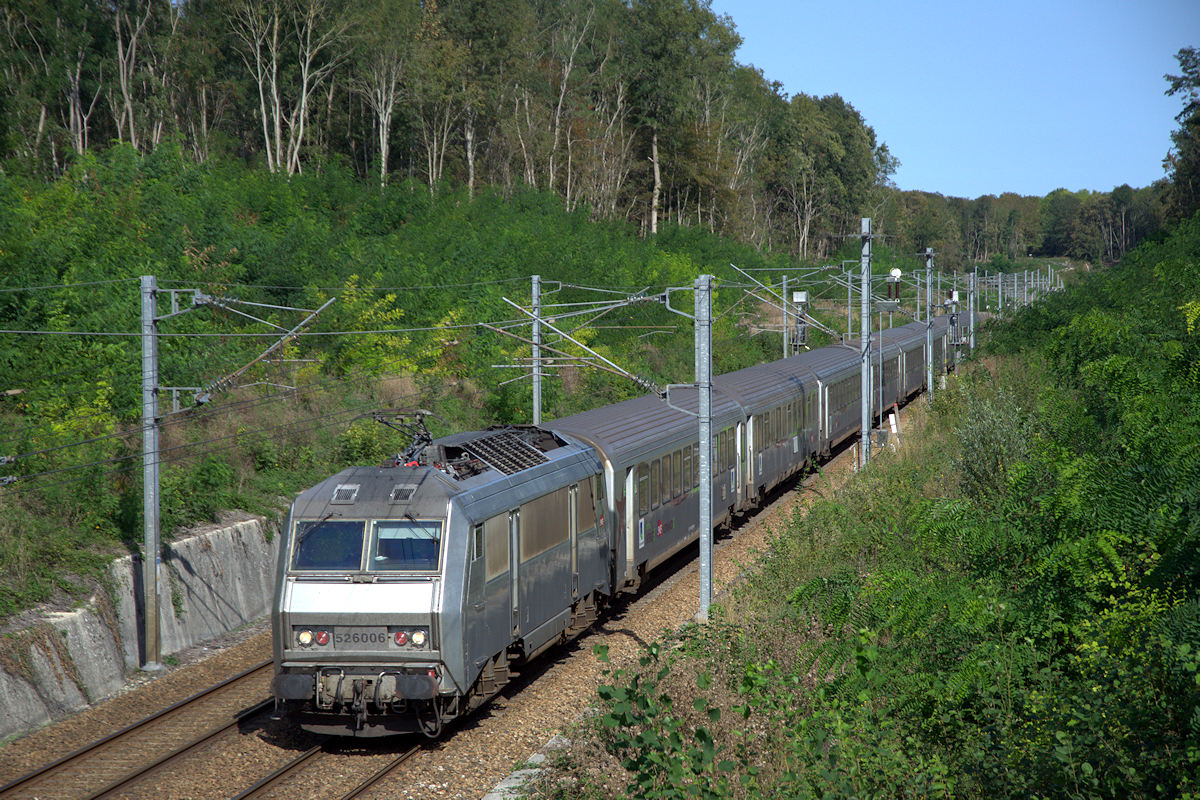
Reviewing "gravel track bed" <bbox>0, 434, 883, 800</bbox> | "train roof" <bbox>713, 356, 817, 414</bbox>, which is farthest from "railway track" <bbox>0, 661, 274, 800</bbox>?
"train roof" <bbox>713, 356, 817, 414</bbox>

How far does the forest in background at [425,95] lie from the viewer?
43.7m

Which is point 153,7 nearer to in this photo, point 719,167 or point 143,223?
point 143,223

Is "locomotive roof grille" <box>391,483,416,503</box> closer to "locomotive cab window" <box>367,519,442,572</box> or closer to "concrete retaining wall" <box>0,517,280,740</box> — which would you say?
"locomotive cab window" <box>367,519,442,572</box>

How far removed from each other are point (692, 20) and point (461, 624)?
57.0 m

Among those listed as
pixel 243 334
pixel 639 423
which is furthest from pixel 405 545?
pixel 639 423

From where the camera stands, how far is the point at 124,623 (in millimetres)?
15391

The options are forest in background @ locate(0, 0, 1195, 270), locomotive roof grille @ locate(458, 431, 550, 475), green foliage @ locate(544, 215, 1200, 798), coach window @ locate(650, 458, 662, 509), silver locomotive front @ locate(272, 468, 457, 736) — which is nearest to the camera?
green foliage @ locate(544, 215, 1200, 798)

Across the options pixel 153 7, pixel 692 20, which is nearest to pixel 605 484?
pixel 153 7

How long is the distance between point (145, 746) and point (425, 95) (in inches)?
1656

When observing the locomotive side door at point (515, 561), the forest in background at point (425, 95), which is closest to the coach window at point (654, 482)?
the locomotive side door at point (515, 561)

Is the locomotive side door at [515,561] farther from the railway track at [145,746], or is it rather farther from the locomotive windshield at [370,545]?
the railway track at [145,746]

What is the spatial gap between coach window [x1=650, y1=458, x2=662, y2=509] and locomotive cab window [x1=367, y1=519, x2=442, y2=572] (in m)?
6.57

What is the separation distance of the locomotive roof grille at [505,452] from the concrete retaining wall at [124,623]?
617 centimetres

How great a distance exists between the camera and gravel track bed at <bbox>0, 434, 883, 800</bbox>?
10.7 metres
